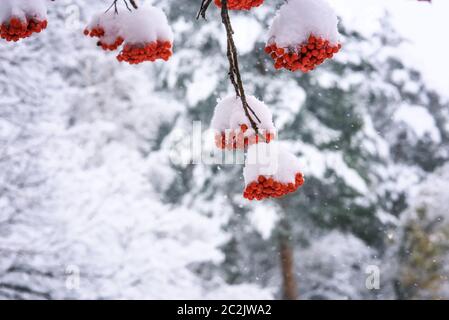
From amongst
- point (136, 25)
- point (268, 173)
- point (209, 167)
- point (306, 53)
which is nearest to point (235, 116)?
point (268, 173)

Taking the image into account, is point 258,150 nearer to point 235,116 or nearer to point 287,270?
point 235,116

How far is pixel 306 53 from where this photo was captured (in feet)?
6.10

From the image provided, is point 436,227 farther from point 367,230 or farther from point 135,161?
point 135,161

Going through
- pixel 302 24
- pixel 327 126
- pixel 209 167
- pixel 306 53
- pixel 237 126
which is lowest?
pixel 237 126

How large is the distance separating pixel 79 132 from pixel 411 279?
8.92 meters

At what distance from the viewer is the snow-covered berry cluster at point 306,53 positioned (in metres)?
1.84

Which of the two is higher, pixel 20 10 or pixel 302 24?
pixel 20 10

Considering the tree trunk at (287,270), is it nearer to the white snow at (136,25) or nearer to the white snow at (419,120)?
the white snow at (419,120)

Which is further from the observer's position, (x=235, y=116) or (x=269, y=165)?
(x=235, y=116)

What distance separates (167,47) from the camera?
7.60 ft

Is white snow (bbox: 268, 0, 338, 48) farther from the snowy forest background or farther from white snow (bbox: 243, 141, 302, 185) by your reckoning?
the snowy forest background

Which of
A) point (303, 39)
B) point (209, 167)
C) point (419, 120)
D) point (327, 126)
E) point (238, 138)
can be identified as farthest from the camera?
point (419, 120)

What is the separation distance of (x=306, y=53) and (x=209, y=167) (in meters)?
9.49

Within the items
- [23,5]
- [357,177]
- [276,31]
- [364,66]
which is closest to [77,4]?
[364,66]
